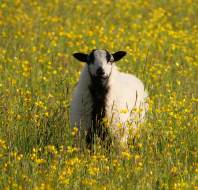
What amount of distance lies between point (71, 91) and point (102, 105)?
1687mm

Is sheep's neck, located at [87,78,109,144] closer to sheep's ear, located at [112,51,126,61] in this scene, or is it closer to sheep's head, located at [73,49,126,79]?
sheep's head, located at [73,49,126,79]

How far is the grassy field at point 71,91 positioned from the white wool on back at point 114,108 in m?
0.17

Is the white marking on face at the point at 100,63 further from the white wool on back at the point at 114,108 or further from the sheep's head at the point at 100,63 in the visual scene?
the white wool on back at the point at 114,108

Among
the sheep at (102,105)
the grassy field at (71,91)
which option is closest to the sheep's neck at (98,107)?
the sheep at (102,105)

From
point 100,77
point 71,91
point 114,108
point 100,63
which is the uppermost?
point 100,63

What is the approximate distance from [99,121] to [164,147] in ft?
2.83

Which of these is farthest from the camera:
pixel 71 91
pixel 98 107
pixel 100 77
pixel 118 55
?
pixel 71 91

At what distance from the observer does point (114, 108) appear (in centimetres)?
792

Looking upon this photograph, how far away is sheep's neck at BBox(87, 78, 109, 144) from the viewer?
776 cm

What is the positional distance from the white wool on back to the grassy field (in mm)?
169

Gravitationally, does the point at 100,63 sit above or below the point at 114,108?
above

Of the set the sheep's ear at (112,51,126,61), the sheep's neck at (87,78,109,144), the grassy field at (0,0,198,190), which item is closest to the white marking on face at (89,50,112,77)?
the sheep's neck at (87,78,109,144)

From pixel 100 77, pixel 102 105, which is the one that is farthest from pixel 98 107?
pixel 100 77

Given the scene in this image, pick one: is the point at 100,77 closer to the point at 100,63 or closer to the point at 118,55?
the point at 100,63
